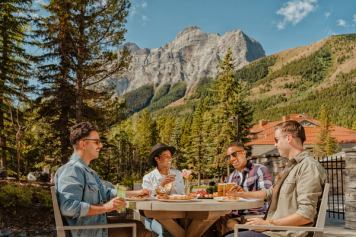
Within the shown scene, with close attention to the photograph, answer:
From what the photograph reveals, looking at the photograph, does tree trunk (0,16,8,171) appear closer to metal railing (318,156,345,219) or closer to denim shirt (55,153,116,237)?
metal railing (318,156,345,219)

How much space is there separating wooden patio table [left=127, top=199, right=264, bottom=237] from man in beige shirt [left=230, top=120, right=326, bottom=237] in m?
0.38

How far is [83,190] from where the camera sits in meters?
3.47

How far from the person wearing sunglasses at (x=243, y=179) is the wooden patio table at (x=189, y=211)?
524 millimetres

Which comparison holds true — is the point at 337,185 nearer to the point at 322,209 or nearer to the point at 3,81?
the point at 322,209

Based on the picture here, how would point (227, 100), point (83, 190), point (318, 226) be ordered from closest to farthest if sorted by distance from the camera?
point (318, 226), point (83, 190), point (227, 100)

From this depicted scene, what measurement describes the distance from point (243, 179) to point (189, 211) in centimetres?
121

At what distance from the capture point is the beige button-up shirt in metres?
3.18

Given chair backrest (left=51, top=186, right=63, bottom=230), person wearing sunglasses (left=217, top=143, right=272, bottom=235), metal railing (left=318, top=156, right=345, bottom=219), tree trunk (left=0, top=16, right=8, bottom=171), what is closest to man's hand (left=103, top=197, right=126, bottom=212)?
chair backrest (left=51, top=186, right=63, bottom=230)

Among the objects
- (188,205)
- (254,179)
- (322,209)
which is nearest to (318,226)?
(322,209)

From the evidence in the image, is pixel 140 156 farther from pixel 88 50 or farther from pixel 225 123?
pixel 88 50

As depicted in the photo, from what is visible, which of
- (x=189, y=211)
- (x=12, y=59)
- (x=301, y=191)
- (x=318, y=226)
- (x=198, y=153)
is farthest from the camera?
(x=198, y=153)

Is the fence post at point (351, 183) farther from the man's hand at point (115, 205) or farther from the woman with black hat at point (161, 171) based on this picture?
the man's hand at point (115, 205)

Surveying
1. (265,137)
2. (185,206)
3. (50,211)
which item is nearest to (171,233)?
(185,206)

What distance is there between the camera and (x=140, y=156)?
6425 cm
